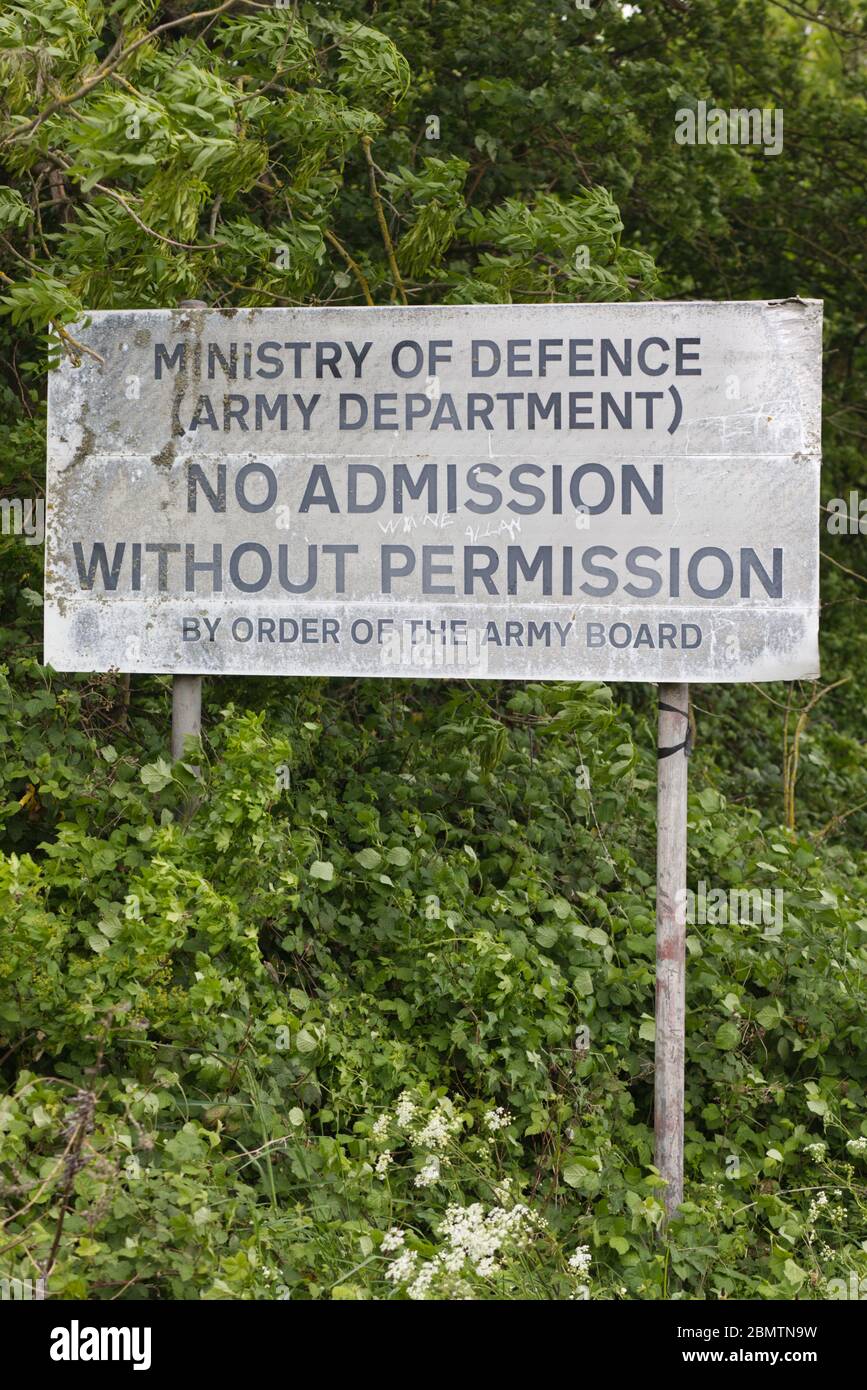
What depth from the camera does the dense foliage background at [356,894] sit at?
352 centimetres

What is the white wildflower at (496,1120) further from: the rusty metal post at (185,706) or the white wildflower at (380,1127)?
the rusty metal post at (185,706)

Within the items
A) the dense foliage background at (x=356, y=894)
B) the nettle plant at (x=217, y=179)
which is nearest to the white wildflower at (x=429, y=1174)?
the dense foliage background at (x=356, y=894)

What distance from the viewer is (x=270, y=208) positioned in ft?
18.4

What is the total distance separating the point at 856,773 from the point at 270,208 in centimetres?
490

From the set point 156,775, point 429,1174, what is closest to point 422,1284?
point 429,1174

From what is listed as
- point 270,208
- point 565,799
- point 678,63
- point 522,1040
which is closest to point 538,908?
point 522,1040

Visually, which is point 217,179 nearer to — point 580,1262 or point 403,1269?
point 403,1269

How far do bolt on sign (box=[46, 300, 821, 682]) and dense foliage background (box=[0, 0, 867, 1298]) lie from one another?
35 centimetres

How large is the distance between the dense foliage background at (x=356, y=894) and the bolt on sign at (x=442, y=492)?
35cm

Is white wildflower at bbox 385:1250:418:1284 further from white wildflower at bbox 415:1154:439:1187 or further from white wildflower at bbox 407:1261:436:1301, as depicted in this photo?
white wildflower at bbox 415:1154:439:1187

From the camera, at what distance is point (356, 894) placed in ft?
15.8

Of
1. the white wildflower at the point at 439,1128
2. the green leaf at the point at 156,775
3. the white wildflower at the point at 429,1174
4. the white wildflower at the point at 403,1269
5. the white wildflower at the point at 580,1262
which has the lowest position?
the white wildflower at the point at 580,1262

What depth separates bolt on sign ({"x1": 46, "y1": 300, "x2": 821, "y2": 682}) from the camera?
433cm

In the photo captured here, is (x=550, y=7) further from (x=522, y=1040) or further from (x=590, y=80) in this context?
(x=522, y=1040)
